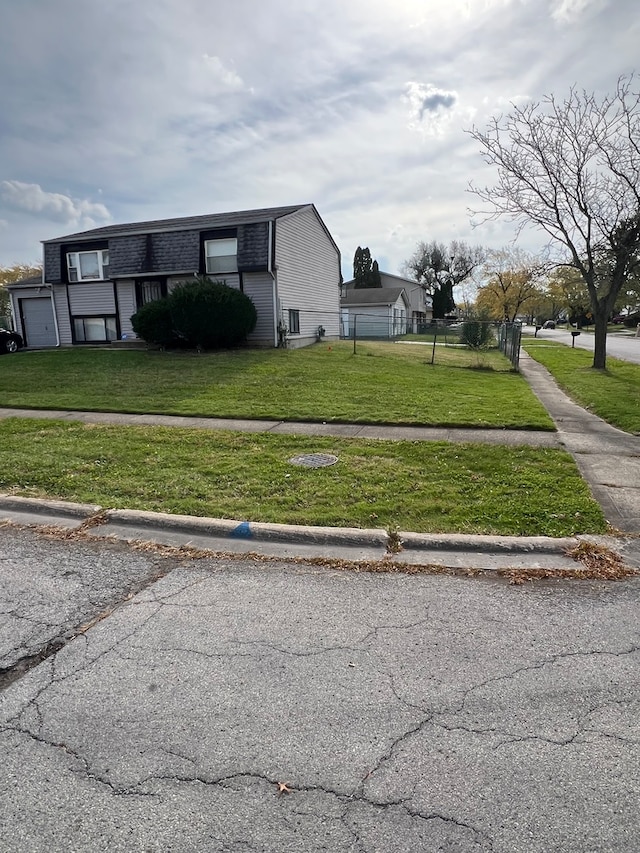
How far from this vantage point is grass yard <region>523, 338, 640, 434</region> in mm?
9211

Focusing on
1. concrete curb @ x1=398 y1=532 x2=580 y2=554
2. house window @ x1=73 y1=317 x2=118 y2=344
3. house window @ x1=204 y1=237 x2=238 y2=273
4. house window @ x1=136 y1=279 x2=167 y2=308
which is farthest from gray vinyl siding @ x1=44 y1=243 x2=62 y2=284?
concrete curb @ x1=398 y1=532 x2=580 y2=554

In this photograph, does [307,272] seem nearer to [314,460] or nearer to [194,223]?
[194,223]

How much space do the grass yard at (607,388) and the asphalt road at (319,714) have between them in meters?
6.77

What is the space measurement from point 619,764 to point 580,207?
707 inches

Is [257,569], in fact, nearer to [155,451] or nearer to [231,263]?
[155,451]

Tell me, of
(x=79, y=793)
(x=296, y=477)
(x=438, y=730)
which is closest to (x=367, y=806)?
(x=438, y=730)

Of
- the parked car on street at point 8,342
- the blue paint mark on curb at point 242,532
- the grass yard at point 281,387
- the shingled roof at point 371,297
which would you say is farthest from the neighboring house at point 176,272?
the shingled roof at point 371,297

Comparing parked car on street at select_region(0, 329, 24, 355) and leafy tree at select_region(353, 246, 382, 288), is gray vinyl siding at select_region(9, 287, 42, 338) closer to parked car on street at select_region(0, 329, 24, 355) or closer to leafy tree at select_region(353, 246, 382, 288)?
parked car on street at select_region(0, 329, 24, 355)

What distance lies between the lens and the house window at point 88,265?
23125 millimetres

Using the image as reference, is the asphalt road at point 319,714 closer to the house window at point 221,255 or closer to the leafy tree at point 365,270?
the house window at point 221,255

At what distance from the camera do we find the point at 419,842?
177 cm

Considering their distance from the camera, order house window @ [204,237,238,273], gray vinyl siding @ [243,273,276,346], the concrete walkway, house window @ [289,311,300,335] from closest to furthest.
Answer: the concrete walkway
gray vinyl siding @ [243,273,276,346]
house window @ [204,237,238,273]
house window @ [289,311,300,335]

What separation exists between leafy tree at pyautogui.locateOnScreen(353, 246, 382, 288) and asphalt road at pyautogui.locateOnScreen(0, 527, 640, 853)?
204 feet

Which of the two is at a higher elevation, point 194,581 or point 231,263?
point 231,263
